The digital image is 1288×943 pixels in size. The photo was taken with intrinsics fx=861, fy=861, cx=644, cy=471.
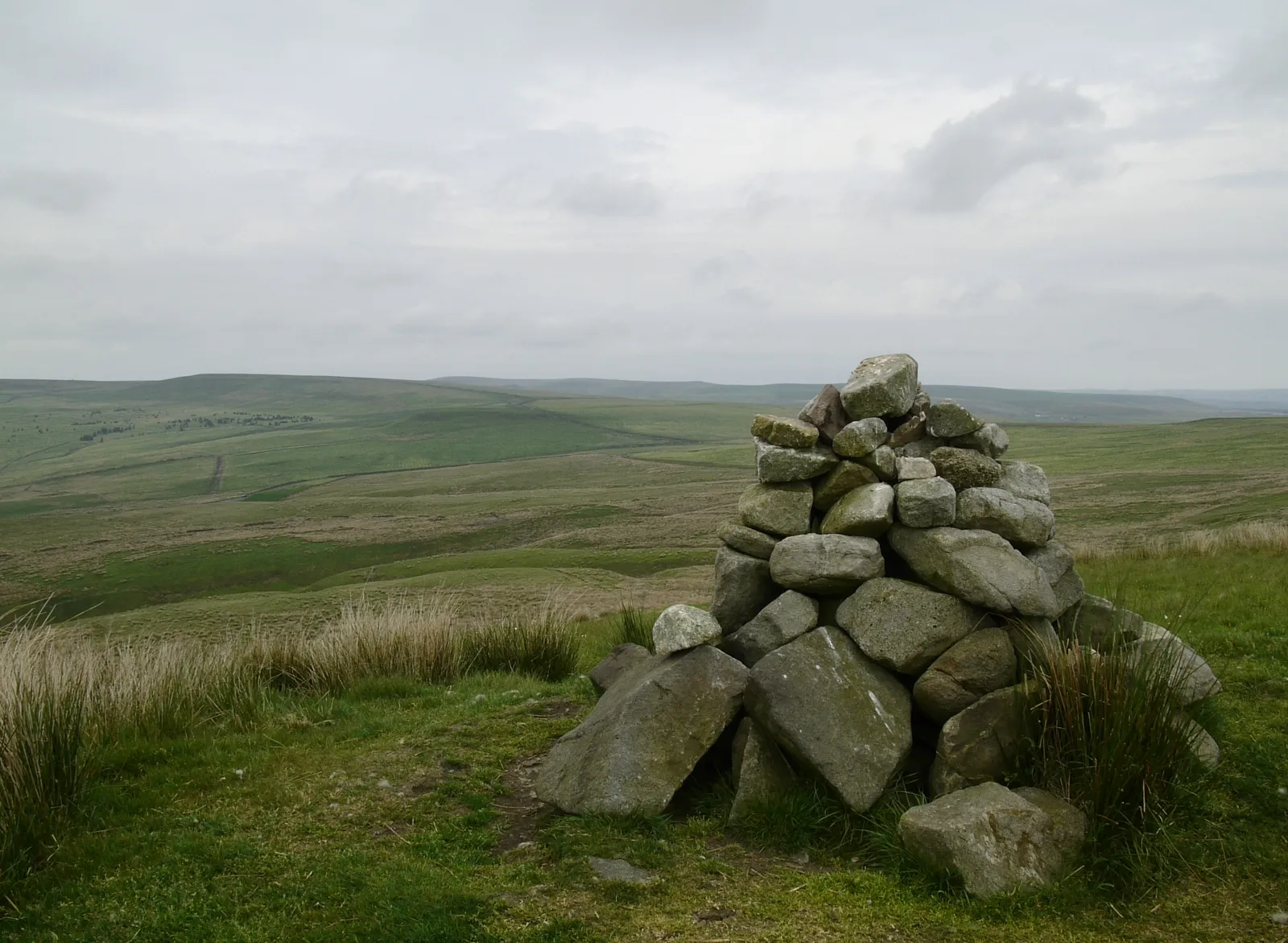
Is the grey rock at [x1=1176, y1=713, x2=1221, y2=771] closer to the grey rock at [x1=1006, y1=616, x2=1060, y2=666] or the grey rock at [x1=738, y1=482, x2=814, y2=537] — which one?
the grey rock at [x1=1006, y1=616, x2=1060, y2=666]

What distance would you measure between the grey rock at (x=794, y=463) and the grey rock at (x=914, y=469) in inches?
28.6

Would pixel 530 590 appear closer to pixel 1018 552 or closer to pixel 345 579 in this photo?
pixel 345 579

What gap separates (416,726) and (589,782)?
327 centimetres

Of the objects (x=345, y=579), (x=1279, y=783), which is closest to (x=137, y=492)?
(x=345, y=579)

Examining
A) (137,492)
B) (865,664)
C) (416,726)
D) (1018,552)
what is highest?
(1018,552)

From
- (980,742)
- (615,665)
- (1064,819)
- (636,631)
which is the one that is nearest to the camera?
(1064,819)

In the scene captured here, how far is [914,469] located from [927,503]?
53 cm

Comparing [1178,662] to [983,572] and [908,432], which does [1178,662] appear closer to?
[983,572]

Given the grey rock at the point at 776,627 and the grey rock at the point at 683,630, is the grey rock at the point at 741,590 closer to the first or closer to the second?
the grey rock at the point at 776,627

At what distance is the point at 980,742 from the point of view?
26.0 feet

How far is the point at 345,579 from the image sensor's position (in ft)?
153

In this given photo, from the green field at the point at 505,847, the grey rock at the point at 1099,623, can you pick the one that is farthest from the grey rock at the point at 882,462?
the green field at the point at 505,847

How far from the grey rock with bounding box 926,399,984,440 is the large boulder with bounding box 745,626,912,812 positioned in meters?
2.79

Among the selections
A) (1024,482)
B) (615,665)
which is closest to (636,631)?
(615,665)
